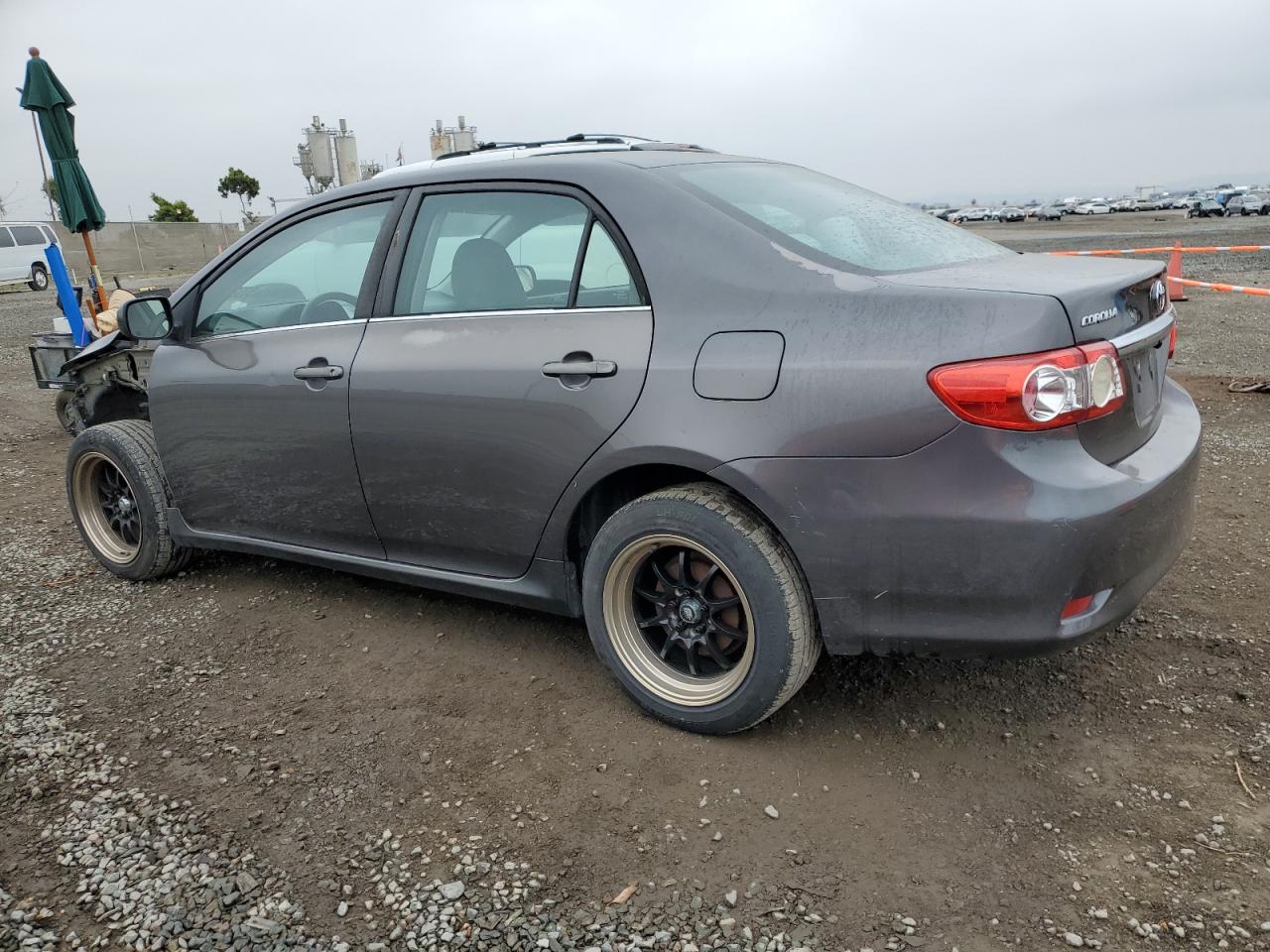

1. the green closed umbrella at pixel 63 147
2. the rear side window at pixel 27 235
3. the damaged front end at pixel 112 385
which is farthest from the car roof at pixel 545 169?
the rear side window at pixel 27 235

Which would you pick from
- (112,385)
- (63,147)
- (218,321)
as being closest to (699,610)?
(218,321)

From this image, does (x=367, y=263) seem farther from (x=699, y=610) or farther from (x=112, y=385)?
(x=112, y=385)

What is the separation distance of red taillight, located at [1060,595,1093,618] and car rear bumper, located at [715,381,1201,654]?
0.05 ft

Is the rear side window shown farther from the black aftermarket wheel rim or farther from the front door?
the black aftermarket wheel rim

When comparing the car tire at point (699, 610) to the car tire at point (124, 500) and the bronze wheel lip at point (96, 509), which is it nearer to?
the car tire at point (124, 500)

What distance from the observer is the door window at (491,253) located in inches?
116

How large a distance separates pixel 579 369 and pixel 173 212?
5025 cm

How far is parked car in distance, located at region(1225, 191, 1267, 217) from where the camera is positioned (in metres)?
44.9

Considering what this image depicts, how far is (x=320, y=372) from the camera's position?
332cm

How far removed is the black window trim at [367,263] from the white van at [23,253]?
86.9 ft

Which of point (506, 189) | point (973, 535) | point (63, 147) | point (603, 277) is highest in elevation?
point (63, 147)

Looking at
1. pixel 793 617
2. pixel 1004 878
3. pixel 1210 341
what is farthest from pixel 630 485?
pixel 1210 341

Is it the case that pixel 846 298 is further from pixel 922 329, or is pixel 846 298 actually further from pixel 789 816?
pixel 789 816

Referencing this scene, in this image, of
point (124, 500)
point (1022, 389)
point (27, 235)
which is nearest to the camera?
point (1022, 389)
